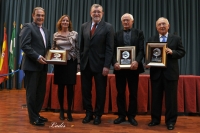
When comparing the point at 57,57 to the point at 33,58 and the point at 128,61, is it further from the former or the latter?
the point at 128,61

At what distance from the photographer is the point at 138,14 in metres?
6.40

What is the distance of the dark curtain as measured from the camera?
6.21 m

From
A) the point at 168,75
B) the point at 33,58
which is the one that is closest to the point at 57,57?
the point at 33,58

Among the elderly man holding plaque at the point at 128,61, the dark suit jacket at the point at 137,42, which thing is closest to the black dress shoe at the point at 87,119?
→ the elderly man holding plaque at the point at 128,61

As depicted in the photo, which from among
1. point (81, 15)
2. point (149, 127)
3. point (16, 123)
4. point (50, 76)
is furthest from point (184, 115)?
point (81, 15)

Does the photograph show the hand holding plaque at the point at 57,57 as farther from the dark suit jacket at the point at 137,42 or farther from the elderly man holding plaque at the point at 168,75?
the elderly man holding plaque at the point at 168,75

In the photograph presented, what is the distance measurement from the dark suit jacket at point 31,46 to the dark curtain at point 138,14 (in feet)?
13.4

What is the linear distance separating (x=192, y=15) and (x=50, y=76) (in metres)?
5.03

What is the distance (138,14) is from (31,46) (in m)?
4.73

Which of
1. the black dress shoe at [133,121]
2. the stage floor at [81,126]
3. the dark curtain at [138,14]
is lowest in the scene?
the stage floor at [81,126]

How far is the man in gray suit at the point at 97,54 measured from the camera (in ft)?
8.04

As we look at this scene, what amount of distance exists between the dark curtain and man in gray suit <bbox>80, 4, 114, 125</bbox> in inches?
158

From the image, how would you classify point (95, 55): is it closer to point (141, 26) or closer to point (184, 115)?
point (184, 115)

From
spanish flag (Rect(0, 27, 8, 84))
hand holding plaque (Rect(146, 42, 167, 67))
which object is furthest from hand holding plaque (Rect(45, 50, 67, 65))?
spanish flag (Rect(0, 27, 8, 84))
